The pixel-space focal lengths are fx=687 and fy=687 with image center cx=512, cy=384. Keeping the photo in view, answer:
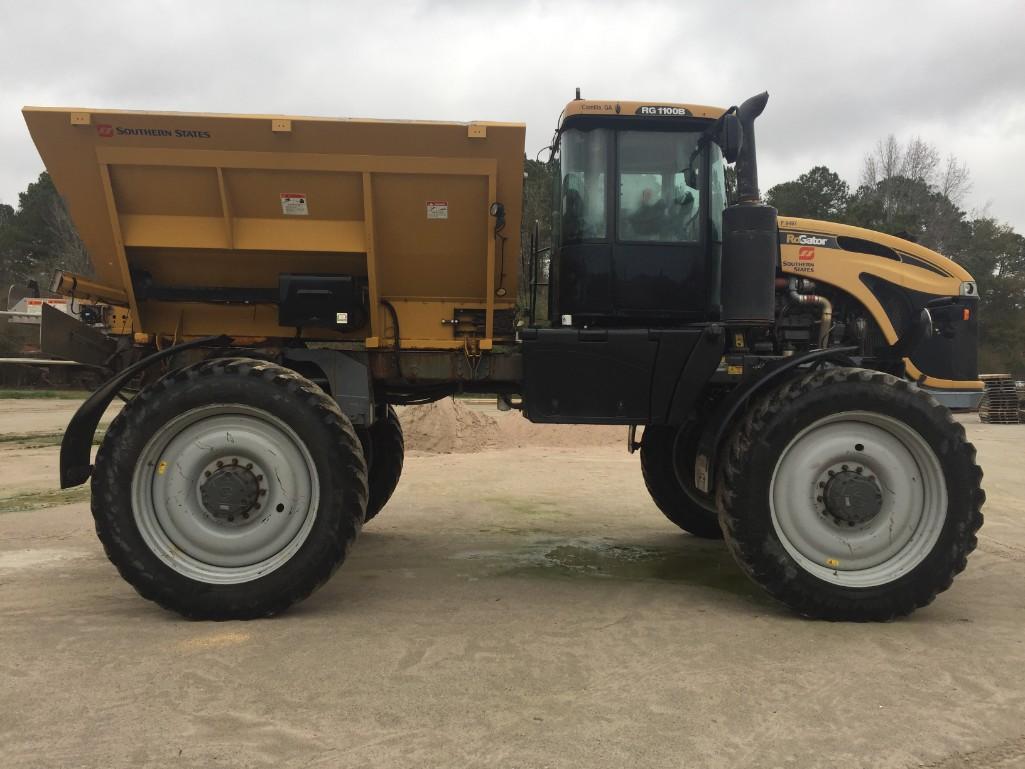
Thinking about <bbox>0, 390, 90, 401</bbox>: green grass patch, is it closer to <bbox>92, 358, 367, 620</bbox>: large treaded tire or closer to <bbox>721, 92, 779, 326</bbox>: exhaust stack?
<bbox>92, 358, 367, 620</bbox>: large treaded tire

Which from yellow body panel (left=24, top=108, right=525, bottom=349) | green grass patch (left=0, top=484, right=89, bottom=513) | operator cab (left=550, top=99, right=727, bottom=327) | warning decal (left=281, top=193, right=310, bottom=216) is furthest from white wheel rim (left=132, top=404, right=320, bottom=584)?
green grass patch (left=0, top=484, right=89, bottom=513)

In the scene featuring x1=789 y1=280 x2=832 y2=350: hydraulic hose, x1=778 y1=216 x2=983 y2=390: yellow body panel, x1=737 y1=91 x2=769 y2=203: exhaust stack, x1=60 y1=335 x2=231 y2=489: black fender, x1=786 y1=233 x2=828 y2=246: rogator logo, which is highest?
x1=737 y1=91 x2=769 y2=203: exhaust stack

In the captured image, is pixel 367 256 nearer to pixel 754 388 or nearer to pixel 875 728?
pixel 754 388

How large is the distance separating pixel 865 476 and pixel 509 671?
7.63 feet

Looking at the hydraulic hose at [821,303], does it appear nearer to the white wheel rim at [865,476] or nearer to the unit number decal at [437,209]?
the white wheel rim at [865,476]

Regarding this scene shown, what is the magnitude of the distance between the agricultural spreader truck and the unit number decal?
0.04ft

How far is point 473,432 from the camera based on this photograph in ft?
43.5

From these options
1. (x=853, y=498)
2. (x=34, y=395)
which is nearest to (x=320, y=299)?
(x=853, y=498)

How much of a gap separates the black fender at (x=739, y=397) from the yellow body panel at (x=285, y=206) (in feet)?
4.88

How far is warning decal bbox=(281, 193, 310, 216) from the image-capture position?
13.4 feet

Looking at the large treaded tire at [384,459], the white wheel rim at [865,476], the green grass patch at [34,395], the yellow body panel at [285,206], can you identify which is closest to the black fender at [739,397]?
the white wheel rim at [865,476]

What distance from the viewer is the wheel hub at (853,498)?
389cm

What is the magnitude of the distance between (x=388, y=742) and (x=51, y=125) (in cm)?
371

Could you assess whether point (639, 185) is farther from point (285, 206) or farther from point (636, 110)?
point (285, 206)
